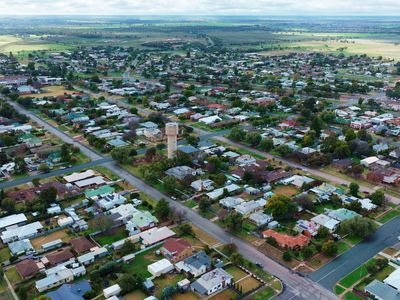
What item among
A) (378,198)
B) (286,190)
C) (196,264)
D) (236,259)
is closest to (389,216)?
(378,198)

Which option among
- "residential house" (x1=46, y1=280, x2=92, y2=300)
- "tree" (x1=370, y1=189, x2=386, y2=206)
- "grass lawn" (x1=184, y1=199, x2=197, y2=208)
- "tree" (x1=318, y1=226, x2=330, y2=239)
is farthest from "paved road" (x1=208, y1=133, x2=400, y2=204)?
"residential house" (x1=46, y1=280, x2=92, y2=300)

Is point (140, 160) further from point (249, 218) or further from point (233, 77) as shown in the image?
point (233, 77)

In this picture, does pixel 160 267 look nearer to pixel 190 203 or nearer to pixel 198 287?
pixel 198 287

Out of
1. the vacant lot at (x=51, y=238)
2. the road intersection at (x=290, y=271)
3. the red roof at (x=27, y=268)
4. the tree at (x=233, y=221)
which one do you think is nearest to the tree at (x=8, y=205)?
the vacant lot at (x=51, y=238)

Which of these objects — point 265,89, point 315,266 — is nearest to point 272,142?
point 315,266

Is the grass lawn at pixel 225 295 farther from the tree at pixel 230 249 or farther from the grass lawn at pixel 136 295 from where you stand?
the grass lawn at pixel 136 295

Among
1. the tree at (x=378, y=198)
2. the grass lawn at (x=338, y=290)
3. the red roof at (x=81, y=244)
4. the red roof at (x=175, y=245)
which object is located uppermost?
the tree at (x=378, y=198)
